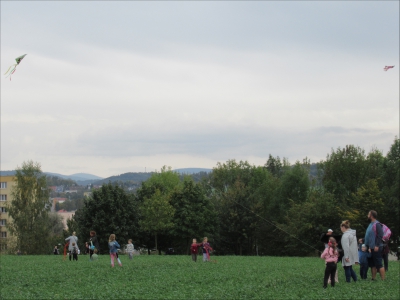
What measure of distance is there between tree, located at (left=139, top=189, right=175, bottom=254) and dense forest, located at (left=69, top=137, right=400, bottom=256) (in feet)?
0.48

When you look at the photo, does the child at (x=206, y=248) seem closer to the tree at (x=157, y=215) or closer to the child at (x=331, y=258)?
the child at (x=331, y=258)

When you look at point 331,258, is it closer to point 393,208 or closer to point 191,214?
point 393,208

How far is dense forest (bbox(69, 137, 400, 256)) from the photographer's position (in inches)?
2872

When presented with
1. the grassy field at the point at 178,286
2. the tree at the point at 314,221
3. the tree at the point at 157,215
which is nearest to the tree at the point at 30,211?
the tree at the point at 157,215

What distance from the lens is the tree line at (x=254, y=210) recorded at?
2872 inches

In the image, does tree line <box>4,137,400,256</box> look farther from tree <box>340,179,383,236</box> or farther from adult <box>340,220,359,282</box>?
adult <box>340,220,359,282</box>

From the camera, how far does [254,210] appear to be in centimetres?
8662

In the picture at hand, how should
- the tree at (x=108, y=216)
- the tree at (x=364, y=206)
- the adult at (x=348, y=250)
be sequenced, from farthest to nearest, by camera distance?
the tree at (x=108, y=216) < the tree at (x=364, y=206) < the adult at (x=348, y=250)

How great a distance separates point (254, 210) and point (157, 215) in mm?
16070

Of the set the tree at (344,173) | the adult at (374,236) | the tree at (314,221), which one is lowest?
the tree at (314,221)

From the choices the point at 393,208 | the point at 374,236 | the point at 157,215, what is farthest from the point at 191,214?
the point at 374,236

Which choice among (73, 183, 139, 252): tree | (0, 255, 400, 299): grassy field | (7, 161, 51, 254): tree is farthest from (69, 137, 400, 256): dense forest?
(0, 255, 400, 299): grassy field

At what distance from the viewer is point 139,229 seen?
8306 cm

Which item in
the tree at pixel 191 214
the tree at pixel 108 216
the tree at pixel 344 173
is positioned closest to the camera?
the tree at pixel 108 216
